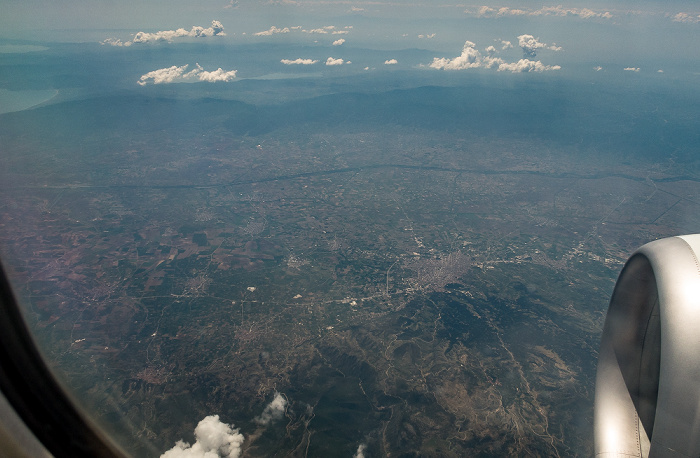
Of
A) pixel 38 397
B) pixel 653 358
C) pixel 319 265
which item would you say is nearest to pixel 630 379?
pixel 653 358

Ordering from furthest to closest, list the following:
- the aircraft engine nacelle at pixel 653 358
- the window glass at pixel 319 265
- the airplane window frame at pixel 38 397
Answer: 1. the window glass at pixel 319 265
2. the aircraft engine nacelle at pixel 653 358
3. the airplane window frame at pixel 38 397

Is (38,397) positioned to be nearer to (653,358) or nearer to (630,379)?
(653,358)

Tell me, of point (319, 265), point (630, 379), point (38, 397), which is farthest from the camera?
point (319, 265)

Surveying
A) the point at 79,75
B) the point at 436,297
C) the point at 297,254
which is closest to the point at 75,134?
the point at 79,75

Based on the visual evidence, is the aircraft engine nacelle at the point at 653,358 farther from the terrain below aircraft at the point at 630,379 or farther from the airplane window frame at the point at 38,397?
the airplane window frame at the point at 38,397

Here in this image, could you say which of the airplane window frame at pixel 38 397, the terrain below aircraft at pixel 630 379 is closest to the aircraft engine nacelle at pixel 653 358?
the terrain below aircraft at pixel 630 379

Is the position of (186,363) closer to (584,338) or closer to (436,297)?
(436,297)

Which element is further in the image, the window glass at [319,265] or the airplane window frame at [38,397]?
the window glass at [319,265]

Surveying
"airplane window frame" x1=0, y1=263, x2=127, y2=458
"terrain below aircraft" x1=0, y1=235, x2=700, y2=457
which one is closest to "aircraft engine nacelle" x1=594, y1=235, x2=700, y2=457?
"terrain below aircraft" x1=0, y1=235, x2=700, y2=457
